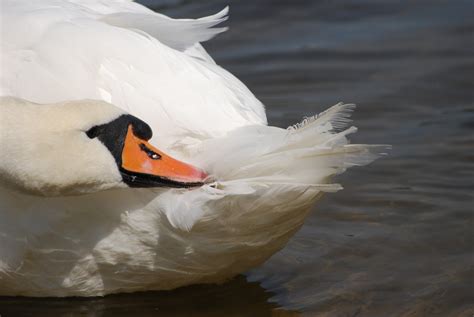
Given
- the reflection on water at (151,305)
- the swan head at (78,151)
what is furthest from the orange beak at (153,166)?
the reflection on water at (151,305)

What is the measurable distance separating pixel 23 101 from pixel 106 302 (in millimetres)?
1242

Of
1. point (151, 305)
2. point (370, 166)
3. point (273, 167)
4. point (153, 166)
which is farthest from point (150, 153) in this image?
point (370, 166)

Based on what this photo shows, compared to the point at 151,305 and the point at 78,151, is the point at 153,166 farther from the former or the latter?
the point at 151,305

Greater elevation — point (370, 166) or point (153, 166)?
point (153, 166)

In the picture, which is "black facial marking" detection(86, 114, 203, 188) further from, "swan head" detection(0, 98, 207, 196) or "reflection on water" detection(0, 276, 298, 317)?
"reflection on water" detection(0, 276, 298, 317)

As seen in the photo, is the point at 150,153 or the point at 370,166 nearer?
the point at 150,153

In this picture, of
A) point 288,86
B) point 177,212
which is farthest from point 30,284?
point 288,86

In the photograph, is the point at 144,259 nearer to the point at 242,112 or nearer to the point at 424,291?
the point at 242,112

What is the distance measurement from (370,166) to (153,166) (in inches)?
107

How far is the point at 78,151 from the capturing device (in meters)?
4.01

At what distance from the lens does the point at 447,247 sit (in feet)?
17.9

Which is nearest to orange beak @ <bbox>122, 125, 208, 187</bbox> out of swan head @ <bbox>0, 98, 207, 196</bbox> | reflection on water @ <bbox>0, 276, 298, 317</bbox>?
swan head @ <bbox>0, 98, 207, 196</bbox>

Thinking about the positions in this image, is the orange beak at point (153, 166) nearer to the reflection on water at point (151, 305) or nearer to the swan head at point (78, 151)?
the swan head at point (78, 151)

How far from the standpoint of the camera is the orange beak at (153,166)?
13.3 feet
